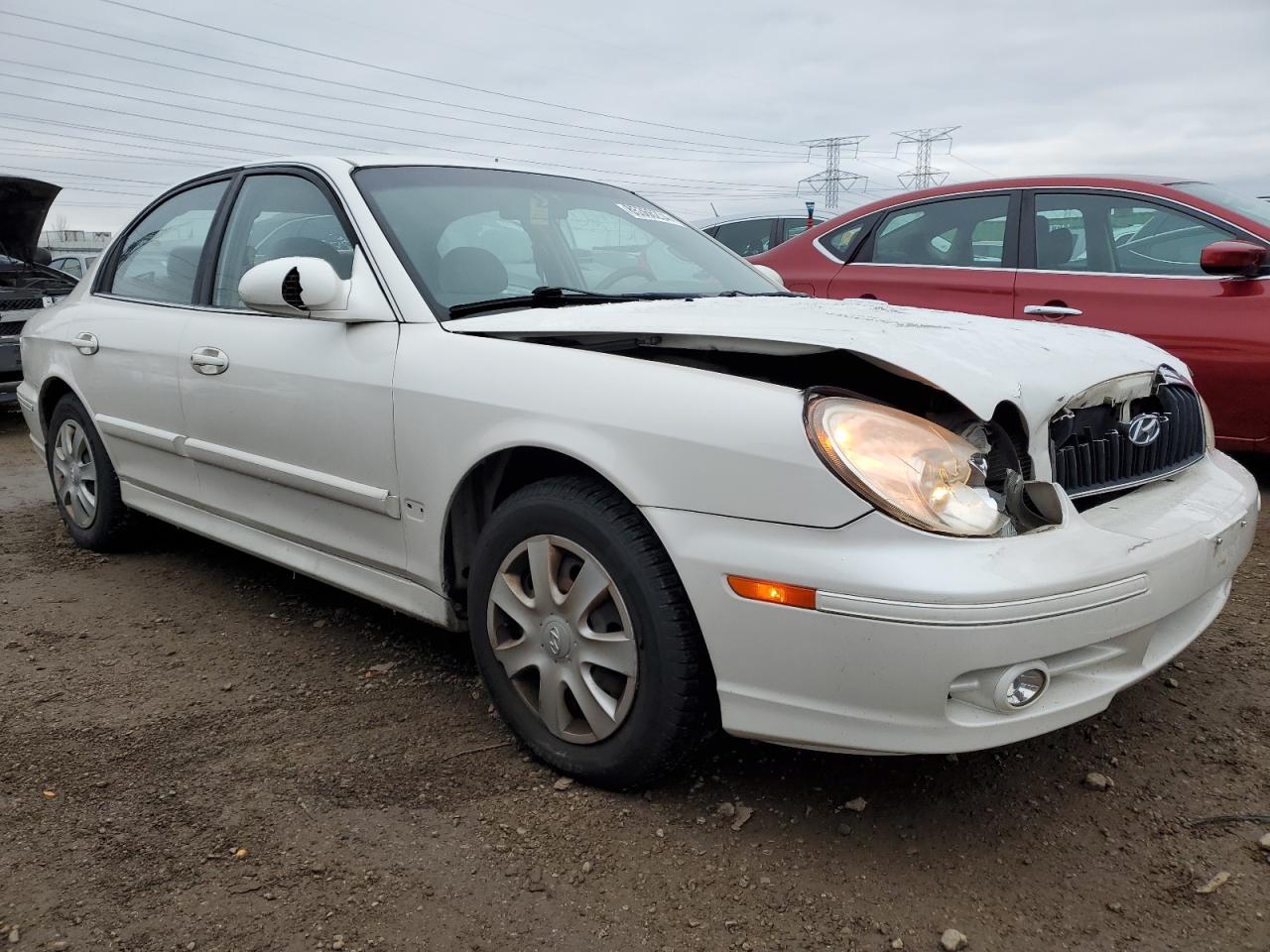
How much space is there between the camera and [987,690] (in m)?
1.83

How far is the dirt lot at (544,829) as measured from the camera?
186cm

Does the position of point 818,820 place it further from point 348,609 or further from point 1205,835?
point 348,609

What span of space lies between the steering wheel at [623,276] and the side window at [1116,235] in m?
2.63

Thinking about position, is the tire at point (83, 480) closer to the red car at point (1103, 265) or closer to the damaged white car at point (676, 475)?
the damaged white car at point (676, 475)

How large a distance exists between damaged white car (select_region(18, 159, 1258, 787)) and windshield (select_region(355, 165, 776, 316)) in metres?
0.01

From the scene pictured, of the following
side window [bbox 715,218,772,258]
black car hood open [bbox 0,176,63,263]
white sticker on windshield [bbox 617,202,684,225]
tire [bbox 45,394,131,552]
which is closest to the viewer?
white sticker on windshield [bbox 617,202,684,225]

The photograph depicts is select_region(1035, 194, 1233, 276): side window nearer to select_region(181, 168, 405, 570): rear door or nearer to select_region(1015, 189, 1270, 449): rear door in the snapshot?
select_region(1015, 189, 1270, 449): rear door

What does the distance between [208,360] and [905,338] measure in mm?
2134

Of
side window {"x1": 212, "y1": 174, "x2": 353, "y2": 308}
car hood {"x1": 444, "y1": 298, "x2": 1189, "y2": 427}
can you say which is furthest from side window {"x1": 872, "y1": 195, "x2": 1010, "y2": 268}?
side window {"x1": 212, "y1": 174, "x2": 353, "y2": 308}

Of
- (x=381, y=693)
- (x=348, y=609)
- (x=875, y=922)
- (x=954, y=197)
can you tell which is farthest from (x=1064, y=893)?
(x=954, y=197)

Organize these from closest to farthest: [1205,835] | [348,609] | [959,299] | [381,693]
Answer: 1. [1205,835]
2. [381,693]
3. [348,609]
4. [959,299]

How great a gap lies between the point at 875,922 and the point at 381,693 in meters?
1.52

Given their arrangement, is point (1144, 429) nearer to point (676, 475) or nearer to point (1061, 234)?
point (676, 475)

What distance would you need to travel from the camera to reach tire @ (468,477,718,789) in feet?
6.67
